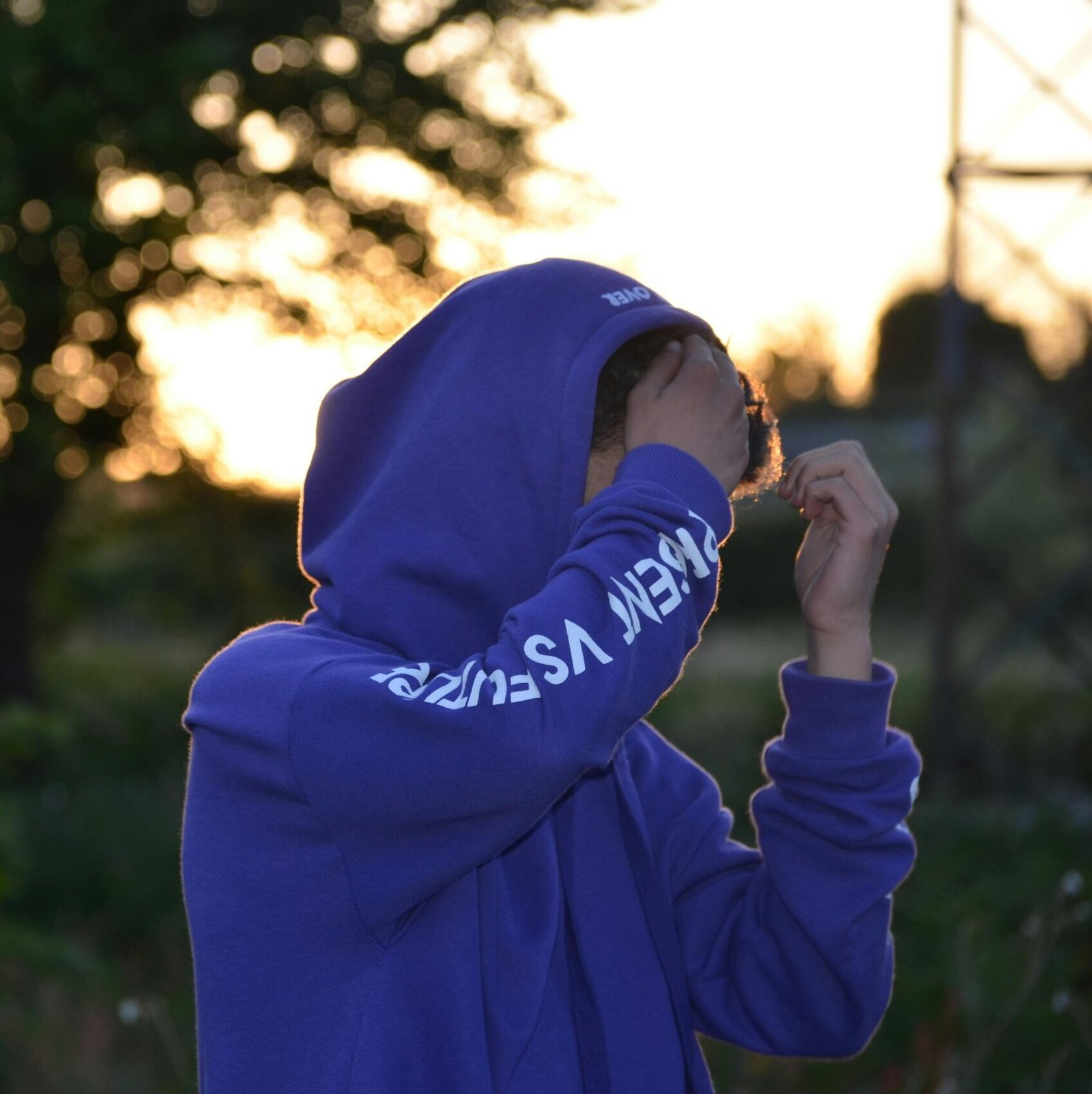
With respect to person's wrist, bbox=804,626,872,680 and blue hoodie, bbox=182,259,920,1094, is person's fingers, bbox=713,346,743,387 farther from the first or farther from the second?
person's wrist, bbox=804,626,872,680

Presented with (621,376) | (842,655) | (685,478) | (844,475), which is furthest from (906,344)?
(685,478)

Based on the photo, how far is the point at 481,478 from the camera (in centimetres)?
164

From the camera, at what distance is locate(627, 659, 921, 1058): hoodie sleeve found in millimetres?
1773

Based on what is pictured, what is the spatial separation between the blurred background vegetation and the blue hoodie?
106 cm

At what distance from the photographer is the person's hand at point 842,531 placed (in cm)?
183

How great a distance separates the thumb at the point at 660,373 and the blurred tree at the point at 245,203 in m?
7.80

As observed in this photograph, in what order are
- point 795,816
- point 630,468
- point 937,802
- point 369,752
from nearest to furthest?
point 369,752 → point 630,468 → point 795,816 → point 937,802

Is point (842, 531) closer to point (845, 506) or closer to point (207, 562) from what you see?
point (845, 506)

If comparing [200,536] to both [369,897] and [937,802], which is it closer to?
[937,802]

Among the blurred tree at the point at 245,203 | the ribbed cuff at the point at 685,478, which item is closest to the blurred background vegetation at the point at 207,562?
the blurred tree at the point at 245,203

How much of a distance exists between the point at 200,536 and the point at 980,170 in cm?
739

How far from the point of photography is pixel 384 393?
181 centimetres

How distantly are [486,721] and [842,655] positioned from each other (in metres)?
0.65

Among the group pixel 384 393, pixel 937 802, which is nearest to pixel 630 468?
pixel 384 393
